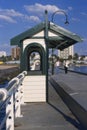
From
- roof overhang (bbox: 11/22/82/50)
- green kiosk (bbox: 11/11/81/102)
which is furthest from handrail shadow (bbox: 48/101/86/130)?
roof overhang (bbox: 11/22/82/50)

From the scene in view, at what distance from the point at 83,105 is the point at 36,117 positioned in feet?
6.05

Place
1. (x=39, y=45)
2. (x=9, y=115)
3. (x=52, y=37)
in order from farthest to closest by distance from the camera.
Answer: (x=52, y=37) < (x=39, y=45) < (x=9, y=115)

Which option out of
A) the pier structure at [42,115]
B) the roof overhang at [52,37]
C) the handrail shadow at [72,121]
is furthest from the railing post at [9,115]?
the roof overhang at [52,37]

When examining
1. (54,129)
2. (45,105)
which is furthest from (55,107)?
(54,129)

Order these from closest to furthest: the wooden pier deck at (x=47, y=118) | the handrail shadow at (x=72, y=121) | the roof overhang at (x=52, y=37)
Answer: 1. the handrail shadow at (x=72, y=121)
2. the wooden pier deck at (x=47, y=118)
3. the roof overhang at (x=52, y=37)

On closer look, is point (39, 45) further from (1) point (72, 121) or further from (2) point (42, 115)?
(1) point (72, 121)

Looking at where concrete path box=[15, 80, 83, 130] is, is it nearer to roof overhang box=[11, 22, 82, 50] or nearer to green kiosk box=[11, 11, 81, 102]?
green kiosk box=[11, 11, 81, 102]

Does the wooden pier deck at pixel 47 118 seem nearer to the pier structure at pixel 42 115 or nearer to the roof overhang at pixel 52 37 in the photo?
the pier structure at pixel 42 115

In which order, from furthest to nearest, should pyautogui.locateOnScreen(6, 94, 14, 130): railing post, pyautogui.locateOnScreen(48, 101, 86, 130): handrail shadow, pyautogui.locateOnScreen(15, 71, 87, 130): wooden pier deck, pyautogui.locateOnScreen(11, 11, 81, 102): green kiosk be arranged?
pyautogui.locateOnScreen(11, 11, 81, 102): green kiosk → pyautogui.locateOnScreen(15, 71, 87, 130): wooden pier deck → pyautogui.locateOnScreen(48, 101, 86, 130): handrail shadow → pyautogui.locateOnScreen(6, 94, 14, 130): railing post

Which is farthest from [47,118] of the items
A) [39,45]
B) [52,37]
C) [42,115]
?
[52,37]

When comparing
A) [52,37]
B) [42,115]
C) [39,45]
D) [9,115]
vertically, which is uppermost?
[52,37]

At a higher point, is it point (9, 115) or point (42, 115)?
point (9, 115)

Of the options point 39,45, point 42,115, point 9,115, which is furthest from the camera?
point 39,45

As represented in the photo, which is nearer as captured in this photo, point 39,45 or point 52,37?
point 39,45
